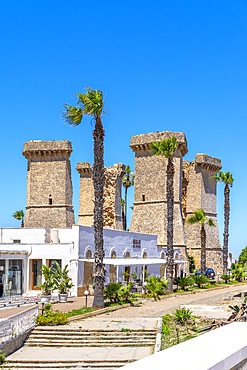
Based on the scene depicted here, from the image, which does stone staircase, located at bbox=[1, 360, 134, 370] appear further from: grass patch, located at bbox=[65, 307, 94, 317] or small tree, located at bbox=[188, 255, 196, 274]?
small tree, located at bbox=[188, 255, 196, 274]

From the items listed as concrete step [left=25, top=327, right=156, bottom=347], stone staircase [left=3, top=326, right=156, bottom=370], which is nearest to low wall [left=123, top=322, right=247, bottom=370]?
stone staircase [left=3, top=326, right=156, bottom=370]

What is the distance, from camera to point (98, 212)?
26.6 meters

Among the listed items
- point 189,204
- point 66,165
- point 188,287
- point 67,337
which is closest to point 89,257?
point 188,287

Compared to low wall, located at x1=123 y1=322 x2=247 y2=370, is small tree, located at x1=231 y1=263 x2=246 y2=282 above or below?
below

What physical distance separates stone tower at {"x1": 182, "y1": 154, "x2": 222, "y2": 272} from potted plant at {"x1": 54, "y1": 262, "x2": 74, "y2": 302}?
1257 inches

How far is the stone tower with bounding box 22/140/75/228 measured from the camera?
52.3 m

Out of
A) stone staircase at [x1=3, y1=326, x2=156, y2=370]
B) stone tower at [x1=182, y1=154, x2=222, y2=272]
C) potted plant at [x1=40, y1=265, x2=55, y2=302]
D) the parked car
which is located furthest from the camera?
stone tower at [x1=182, y1=154, x2=222, y2=272]

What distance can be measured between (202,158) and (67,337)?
43.5m

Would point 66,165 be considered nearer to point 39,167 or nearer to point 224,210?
point 39,167

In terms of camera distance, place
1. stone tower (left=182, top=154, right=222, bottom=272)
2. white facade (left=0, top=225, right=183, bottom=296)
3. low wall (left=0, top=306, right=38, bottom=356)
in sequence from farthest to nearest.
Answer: stone tower (left=182, top=154, right=222, bottom=272), white facade (left=0, top=225, right=183, bottom=296), low wall (left=0, top=306, right=38, bottom=356)

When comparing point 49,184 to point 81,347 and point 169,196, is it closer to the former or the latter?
point 169,196

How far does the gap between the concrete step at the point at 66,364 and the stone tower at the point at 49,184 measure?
35896mm

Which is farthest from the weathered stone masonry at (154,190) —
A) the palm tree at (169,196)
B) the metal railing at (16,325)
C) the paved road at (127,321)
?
the metal railing at (16,325)

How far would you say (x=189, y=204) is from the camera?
61.9 metres
